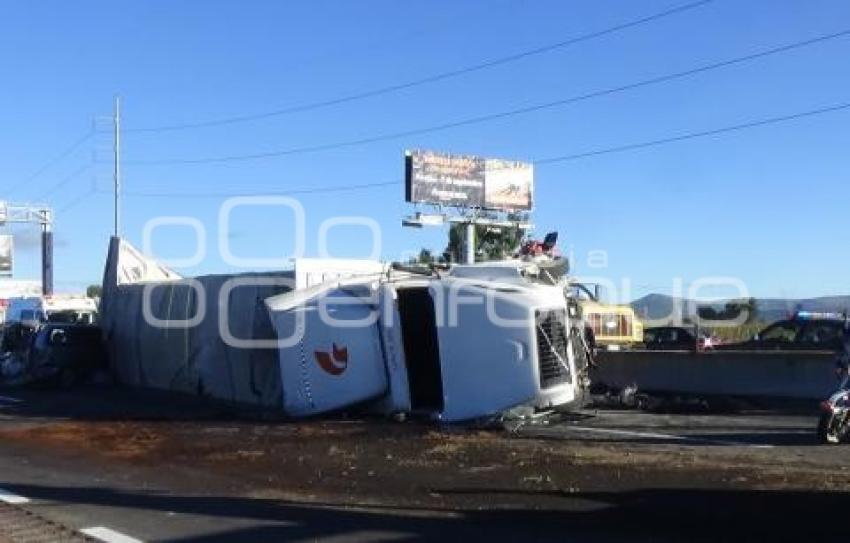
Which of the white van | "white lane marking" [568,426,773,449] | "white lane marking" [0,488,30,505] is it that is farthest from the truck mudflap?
the white van

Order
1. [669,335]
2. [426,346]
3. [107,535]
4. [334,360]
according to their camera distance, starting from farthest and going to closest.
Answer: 1. [669,335]
2. [334,360]
3. [426,346]
4. [107,535]

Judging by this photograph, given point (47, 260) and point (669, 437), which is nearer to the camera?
point (669, 437)

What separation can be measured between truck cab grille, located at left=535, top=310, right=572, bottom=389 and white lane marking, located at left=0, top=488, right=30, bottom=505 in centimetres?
737

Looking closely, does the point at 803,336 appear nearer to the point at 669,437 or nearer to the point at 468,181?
the point at 669,437

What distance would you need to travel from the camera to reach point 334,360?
1670 cm

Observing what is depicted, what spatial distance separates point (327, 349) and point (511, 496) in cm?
769

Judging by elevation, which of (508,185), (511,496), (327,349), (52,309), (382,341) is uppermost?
(508,185)

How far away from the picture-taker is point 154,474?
11.4 metres

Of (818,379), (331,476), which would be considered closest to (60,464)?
(331,476)

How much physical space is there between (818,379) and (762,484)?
8.90 meters

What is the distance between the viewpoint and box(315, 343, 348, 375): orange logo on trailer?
16.6 meters

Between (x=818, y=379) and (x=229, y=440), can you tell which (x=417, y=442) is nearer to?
(x=229, y=440)

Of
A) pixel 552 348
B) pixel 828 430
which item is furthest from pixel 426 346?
pixel 828 430

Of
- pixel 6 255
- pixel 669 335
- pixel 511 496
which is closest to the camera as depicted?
pixel 511 496
